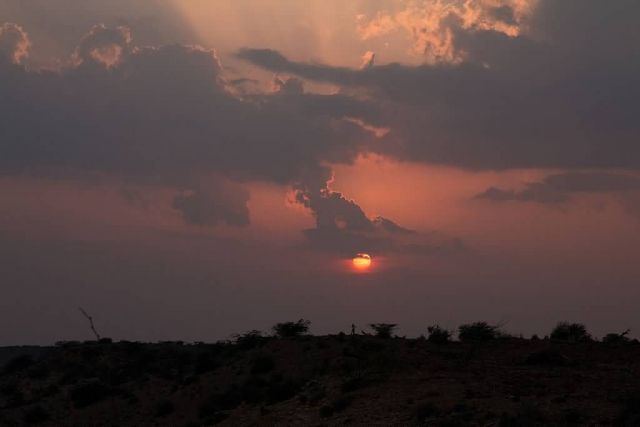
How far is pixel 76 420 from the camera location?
56938mm

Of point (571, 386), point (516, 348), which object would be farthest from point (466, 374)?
point (516, 348)

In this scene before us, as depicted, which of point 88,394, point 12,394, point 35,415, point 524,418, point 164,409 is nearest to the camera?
point 524,418

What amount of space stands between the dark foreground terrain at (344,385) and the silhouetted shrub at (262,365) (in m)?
0.09

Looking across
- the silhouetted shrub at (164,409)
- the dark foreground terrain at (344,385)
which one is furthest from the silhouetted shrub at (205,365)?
the silhouetted shrub at (164,409)

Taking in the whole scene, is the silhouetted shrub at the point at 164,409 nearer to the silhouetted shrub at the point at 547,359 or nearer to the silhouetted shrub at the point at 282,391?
the silhouetted shrub at the point at 282,391

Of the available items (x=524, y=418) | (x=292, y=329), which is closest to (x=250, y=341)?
(x=292, y=329)

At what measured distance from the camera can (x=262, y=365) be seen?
176 ft

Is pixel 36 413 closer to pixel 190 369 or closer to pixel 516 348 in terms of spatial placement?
pixel 190 369

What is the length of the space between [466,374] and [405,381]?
117 inches

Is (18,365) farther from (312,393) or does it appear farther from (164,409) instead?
(312,393)

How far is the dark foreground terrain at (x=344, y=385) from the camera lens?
32.4 metres

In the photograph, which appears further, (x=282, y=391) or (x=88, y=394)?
(x=88, y=394)

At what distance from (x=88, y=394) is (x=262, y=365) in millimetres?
16140

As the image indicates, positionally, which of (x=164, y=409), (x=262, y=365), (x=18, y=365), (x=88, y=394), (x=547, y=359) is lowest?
(x=164, y=409)
